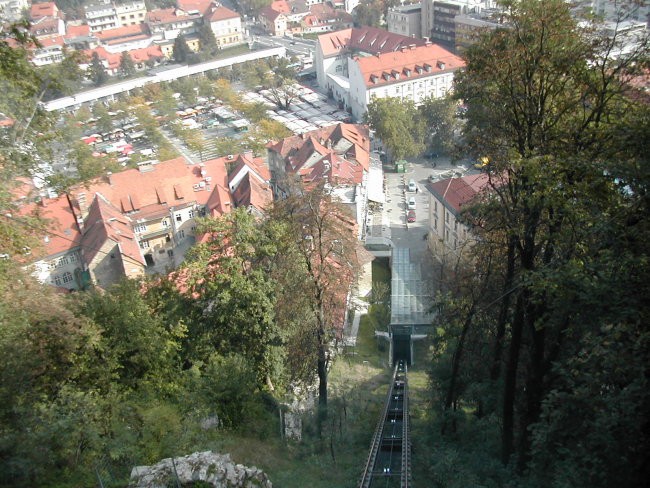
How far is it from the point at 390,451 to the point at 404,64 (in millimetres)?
43711

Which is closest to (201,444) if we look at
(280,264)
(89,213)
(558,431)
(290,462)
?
(290,462)

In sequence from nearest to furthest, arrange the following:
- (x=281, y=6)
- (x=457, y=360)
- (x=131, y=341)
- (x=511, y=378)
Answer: (x=511, y=378) < (x=131, y=341) < (x=457, y=360) < (x=281, y=6)

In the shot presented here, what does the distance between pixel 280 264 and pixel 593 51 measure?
8.93m

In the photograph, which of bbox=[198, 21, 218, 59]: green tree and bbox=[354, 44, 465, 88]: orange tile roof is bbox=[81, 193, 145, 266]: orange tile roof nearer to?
bbox=[354, 44, 465, 88]: orange tile roof

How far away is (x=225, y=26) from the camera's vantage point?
84.2 metres

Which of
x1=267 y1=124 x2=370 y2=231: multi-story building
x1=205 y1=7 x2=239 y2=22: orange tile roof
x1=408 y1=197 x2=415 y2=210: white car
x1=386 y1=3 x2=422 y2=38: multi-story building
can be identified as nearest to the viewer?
x1=267 y1=124 x2=370 y2=231: multi-story building

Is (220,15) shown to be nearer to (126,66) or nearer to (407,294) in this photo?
(126,66)

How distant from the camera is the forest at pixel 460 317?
747 centimetres

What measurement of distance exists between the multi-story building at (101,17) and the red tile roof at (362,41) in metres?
46.1

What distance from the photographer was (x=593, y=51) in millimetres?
8742

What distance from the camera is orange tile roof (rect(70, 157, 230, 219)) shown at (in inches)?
1292

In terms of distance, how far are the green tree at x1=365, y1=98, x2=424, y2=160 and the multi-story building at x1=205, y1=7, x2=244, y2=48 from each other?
47269mm

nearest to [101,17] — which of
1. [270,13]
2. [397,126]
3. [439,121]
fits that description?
[270,13]

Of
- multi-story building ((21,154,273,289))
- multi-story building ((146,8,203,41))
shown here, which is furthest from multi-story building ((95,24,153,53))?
multi-story building ((21,154,273,289))
